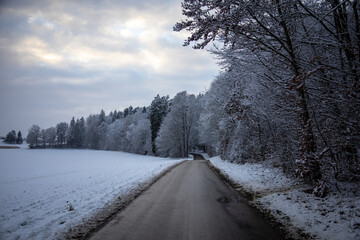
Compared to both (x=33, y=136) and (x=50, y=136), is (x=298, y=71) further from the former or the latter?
(x=50, y=136)

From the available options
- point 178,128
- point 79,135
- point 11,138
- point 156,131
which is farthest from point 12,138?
point 178,128

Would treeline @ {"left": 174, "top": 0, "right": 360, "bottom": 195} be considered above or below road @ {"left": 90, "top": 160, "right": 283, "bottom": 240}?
above

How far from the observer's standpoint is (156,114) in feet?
159

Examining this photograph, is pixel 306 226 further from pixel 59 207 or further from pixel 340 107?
pixel 59 207

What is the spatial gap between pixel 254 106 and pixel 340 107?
2846mm

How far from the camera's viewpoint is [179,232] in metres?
4.16

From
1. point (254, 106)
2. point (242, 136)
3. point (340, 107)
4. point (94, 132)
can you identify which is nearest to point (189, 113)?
point (242, 136)

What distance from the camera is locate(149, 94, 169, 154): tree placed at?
4800 cm

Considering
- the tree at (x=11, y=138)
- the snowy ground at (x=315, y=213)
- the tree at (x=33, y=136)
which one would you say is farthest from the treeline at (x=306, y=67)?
the tree at (x=11, y=138)

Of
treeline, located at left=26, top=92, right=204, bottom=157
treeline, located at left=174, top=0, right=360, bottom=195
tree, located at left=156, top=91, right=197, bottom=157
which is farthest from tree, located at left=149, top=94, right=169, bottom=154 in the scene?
treeline, located at left=174, top=0, right=360, bottom=195

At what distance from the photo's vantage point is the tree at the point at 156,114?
4800cm

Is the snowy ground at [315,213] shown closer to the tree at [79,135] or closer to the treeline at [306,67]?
the treeline at [306,67]

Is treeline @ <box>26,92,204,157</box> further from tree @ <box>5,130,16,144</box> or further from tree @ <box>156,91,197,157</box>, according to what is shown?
tree @ <box>5,130,16,144</box>

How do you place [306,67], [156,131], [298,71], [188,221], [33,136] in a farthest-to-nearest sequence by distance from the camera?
[33,136] < [156,131] < [298,71] < [306,67] < [188,221]
